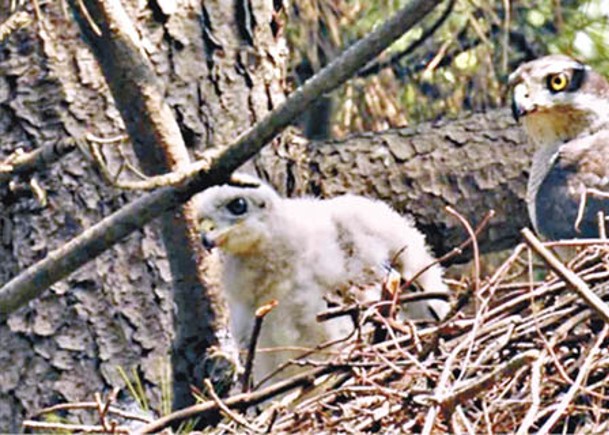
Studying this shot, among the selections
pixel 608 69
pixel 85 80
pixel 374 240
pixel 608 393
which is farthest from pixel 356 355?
pixel 608 69

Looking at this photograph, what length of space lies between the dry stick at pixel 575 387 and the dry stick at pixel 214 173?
0.62 meters

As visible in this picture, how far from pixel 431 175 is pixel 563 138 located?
38 centimetres

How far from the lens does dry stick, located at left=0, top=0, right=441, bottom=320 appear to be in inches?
130

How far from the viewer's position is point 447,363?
130 inches

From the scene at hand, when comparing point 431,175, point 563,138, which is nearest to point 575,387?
point 431,175

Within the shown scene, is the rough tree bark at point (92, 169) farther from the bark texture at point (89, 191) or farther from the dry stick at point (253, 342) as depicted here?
the dry stick at point (253, 342)

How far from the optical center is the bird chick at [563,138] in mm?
4672

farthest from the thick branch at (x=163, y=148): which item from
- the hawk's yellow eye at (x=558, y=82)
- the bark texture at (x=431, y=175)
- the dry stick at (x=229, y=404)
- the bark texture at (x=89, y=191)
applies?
the hawk's yellow eye at (x=558, y=82)

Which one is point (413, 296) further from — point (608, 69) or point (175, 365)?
point (608, 69)

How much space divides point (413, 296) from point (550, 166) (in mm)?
1265

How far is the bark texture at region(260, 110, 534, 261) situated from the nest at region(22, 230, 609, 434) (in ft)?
4.09

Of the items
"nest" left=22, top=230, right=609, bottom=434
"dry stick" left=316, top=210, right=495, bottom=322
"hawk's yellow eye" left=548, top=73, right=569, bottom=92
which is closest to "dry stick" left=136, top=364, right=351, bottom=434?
"nest" left=22, top=230, right=609, bottom=434

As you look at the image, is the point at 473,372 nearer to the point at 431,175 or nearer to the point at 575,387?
the point at 575,387

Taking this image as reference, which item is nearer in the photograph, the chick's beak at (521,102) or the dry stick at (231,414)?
the dry stick at (231,414)
